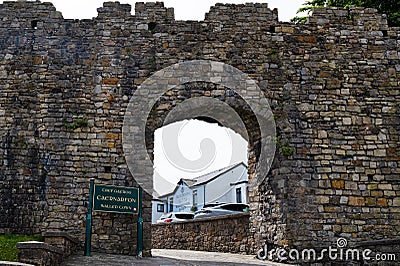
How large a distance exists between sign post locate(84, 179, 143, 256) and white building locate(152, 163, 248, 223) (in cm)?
1948

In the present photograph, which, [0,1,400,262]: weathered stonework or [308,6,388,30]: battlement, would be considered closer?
[0,1,400,262]: weathered stonework

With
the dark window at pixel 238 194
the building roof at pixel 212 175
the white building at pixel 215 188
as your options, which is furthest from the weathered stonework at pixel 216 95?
the building roof at pixel 212 175

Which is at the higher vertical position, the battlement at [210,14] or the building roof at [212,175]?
the battlement at [210,14]

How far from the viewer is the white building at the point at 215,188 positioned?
98.8 feet

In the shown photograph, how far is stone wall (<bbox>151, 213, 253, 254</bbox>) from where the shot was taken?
11.2 m

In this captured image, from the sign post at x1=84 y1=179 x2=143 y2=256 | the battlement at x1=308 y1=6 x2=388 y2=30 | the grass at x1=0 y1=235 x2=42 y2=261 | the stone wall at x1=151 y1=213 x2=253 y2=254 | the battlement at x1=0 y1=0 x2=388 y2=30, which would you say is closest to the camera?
the grass at x1=0 y1=235 x2=42 y2=261

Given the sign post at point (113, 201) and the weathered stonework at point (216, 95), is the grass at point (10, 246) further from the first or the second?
the sign post at point (113, 201)

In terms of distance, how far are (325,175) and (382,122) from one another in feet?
5.80

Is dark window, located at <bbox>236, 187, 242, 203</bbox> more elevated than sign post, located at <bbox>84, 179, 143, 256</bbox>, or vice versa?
dark window, located at <bbox>236, 187, 242, 203</bbox>

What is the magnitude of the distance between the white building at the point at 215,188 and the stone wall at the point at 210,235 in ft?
46.3

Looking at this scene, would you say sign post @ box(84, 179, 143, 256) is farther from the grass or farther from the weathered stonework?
the grass

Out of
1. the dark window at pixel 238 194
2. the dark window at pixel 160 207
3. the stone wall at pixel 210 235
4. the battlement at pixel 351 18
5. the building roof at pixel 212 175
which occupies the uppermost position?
the battlement at pixel 351 18

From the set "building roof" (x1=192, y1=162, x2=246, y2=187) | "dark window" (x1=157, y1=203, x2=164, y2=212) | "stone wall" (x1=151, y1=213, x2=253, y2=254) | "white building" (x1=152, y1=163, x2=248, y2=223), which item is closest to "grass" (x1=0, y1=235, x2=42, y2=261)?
"stone wall" (x1=151, y1=213, x2=253, y2=254)

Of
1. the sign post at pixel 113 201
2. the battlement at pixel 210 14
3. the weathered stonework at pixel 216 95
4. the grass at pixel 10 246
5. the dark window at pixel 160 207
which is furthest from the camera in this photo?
the dark window at pixel 160 207
